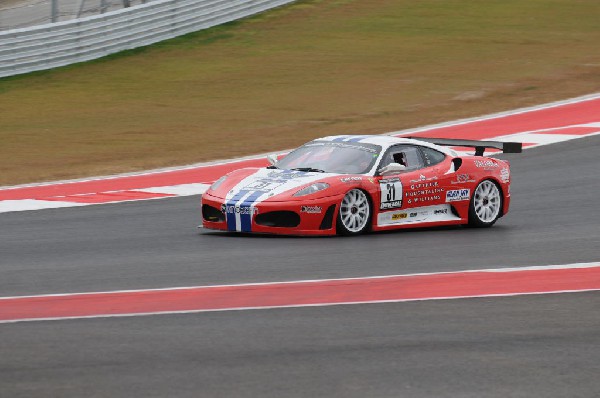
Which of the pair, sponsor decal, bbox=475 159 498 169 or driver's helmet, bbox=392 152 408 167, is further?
sponsor decal, bbox=475 159 498 169

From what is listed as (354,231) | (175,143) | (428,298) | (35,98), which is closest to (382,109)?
(175,143)

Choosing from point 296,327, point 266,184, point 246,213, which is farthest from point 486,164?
point 296,327

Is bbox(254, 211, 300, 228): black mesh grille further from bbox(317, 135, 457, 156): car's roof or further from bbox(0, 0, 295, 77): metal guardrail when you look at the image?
bbox(0, 0, 295, 77): metal guardrail

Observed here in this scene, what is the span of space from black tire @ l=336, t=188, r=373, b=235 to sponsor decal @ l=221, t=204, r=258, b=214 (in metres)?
0.89

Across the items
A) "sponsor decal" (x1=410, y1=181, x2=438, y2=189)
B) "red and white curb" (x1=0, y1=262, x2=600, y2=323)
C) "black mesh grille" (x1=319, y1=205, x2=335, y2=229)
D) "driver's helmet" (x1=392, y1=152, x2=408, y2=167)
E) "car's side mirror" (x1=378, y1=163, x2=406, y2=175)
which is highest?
"driver's helmet" (x1=392, y1=152, x2=408, y2=167)

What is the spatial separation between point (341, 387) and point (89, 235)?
6.74 m

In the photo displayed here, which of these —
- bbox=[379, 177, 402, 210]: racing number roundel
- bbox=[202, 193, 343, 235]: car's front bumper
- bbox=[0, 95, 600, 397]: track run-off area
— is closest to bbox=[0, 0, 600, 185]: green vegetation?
bbox=[0, 95, 600, 397]: track run-off area

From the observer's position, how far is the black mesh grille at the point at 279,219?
12703 millimetres

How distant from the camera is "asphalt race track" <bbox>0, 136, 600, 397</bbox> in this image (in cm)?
685

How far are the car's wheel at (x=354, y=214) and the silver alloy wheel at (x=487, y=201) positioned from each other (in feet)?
5.04

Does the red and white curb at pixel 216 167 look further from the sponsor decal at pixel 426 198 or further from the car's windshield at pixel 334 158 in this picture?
the sponsor decal at pixel 426 198

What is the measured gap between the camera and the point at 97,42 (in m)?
29.7

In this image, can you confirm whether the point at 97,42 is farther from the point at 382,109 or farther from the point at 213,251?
the point at 213,251

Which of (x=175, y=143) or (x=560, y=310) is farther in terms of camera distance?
(x=175, y=143)
